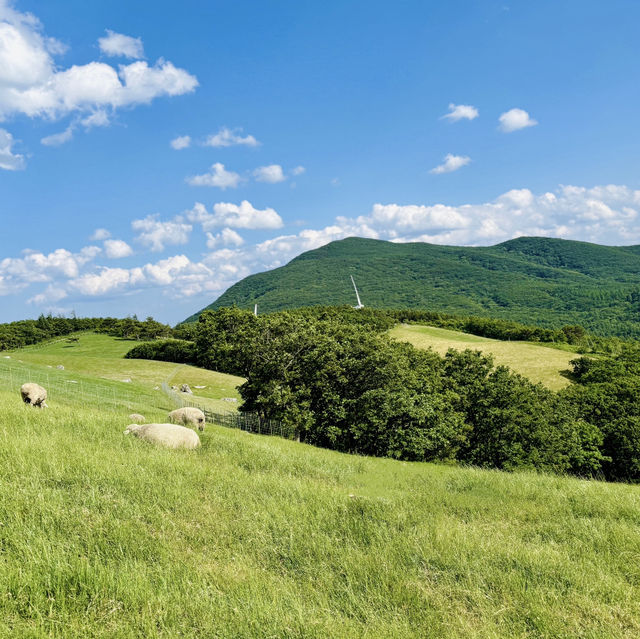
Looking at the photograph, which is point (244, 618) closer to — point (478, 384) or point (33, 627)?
point (33, 627)

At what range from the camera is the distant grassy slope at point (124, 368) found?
69.9 meters

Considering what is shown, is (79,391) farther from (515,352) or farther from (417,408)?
(515,352)

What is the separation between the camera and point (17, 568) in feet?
20.4

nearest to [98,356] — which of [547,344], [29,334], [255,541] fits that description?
[29,334]

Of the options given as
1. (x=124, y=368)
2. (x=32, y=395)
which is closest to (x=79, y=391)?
(x=32, y=395)

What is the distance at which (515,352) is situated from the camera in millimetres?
102500

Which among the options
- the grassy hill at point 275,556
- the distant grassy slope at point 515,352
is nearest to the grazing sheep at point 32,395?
the grassy hill at point 275,556

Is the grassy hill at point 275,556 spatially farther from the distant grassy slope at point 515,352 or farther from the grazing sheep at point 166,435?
the distant grassy slope at point 515,352

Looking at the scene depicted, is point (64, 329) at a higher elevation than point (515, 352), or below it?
higher

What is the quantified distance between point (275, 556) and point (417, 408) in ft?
105

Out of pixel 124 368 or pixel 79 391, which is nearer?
pixel 79 391

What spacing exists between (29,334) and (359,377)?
114m

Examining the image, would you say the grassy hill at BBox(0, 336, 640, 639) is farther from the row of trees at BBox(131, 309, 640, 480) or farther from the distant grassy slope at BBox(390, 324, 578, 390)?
the distant grassy slope at BBox(390, 324, 578, 390)

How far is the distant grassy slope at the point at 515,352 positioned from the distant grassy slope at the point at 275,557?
196ft
